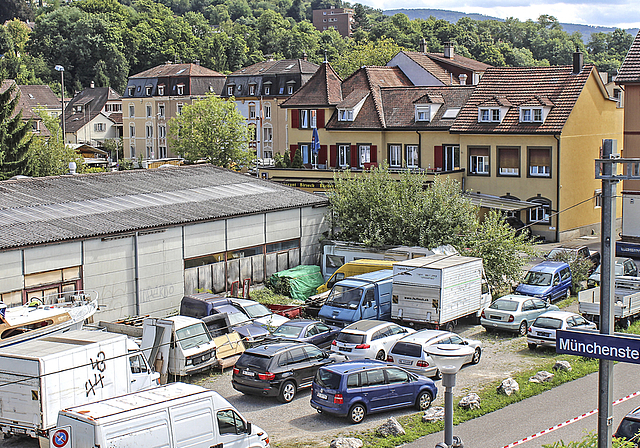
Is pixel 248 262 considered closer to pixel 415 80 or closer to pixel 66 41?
pixel 415 80

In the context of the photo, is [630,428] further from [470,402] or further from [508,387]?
[508,387]

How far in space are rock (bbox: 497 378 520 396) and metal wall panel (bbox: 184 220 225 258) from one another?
13846 millimetres

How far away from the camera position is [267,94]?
3287 inches

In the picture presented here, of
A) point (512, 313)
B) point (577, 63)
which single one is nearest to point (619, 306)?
point (512, 313)

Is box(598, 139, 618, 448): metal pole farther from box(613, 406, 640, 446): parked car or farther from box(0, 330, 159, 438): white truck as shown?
Result: box(0, 330, 159, 438): white truck

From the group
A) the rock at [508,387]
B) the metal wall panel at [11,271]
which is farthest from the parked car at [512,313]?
the metal wall panel at [11,271]

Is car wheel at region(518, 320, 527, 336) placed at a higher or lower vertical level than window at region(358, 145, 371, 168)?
lower

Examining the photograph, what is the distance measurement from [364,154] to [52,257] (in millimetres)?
30572

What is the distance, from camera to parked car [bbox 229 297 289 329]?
87.2 ft

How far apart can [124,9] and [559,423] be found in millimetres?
147252

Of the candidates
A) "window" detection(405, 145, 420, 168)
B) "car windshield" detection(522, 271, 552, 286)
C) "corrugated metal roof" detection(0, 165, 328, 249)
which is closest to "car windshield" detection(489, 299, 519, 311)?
"car windshield" detection(522, 271, 552, 286)

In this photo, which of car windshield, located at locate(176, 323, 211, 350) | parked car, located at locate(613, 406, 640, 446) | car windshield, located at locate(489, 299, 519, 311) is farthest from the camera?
car windshield, located at locate(489, 299, 519, 311)

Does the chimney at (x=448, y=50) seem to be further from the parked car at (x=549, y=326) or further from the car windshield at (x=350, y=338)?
the car windshield at (x=350, y=338)

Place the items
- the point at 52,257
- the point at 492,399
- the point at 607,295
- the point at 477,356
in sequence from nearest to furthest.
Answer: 1. the point at 607,295
2. the point at 492,399
3. the point at 477,356
4. the point at 52,257
